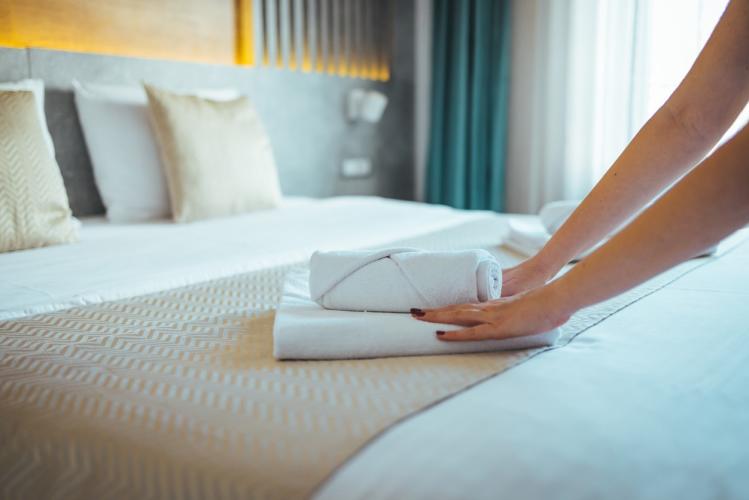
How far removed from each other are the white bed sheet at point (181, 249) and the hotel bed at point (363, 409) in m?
0.12

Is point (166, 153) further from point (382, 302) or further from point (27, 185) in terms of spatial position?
point (382, 302)

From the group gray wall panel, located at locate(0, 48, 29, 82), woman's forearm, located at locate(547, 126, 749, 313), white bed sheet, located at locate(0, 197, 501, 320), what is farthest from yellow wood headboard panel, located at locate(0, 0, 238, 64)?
woman's forearm, located at locate(547, 126, 749, 313)

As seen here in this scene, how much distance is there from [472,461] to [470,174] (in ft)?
11.4

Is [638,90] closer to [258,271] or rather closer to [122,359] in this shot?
[258,271]

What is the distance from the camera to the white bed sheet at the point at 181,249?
53.4 inches

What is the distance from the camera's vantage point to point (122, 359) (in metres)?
0.94

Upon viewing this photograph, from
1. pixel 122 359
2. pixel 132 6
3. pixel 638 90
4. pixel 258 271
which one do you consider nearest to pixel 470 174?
pixel 638 90

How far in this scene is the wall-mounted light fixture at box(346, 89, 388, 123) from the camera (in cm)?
354

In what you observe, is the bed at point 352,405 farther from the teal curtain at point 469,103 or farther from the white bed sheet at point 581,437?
the teal curtain at point 469,103

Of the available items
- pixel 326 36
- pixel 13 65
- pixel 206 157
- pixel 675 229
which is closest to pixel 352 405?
pixel 675 229

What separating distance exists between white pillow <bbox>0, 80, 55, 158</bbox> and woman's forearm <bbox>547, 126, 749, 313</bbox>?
1.67 meters

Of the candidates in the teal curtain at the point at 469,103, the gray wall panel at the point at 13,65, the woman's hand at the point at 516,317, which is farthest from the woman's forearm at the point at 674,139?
the teal curtain at the point at 469,103

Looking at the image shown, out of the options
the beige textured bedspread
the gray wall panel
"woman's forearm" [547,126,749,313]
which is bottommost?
the beige textured bedspread

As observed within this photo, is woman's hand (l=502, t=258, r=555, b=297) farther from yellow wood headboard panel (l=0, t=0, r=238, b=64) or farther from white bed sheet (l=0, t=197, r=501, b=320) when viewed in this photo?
yellow wood headboard panel (l=0, t=0, r=238, b=64)
